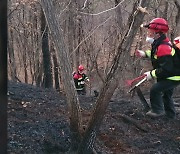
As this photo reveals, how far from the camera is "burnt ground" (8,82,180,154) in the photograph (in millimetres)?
5621

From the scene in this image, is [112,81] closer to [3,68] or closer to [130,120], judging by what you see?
[130,120]

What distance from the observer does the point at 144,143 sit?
256 inches

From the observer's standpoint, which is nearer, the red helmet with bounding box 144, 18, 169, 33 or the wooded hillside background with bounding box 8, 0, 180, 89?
the red helmet with bounding box 144, 18, 169, 33

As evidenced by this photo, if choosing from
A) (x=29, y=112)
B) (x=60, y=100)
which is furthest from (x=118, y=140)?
(x=60, y=100)

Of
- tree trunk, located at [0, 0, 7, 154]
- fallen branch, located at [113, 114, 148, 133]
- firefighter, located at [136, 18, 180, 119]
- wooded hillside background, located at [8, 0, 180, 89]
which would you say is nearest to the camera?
tree trunk, located at [0, 0, 7, 154]

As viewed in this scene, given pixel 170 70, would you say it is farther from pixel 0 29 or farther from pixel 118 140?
pixel 0 29

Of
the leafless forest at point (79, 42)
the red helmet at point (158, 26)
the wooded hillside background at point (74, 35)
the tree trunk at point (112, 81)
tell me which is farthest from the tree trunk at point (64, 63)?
the wooded hillside background at point (74, 35)

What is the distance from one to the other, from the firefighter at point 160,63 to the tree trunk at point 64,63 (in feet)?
7.21

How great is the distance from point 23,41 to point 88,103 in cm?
1380

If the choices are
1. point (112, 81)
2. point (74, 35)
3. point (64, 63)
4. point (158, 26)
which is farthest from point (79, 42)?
point (64, 63)

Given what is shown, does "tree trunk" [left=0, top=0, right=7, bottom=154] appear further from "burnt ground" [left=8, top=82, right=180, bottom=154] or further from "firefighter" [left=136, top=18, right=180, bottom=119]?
"firefighter" [left=136, top=18, right=180, bottom=119]

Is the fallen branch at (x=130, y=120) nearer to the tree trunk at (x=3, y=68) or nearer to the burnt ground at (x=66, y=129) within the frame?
the burnt ground at (x=66, y=129)

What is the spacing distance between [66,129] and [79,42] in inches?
484

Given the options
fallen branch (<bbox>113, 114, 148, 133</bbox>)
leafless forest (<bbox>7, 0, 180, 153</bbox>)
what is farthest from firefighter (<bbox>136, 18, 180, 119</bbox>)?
fallen branch (<bbox>113, 114, 148, 133</bbox>)
